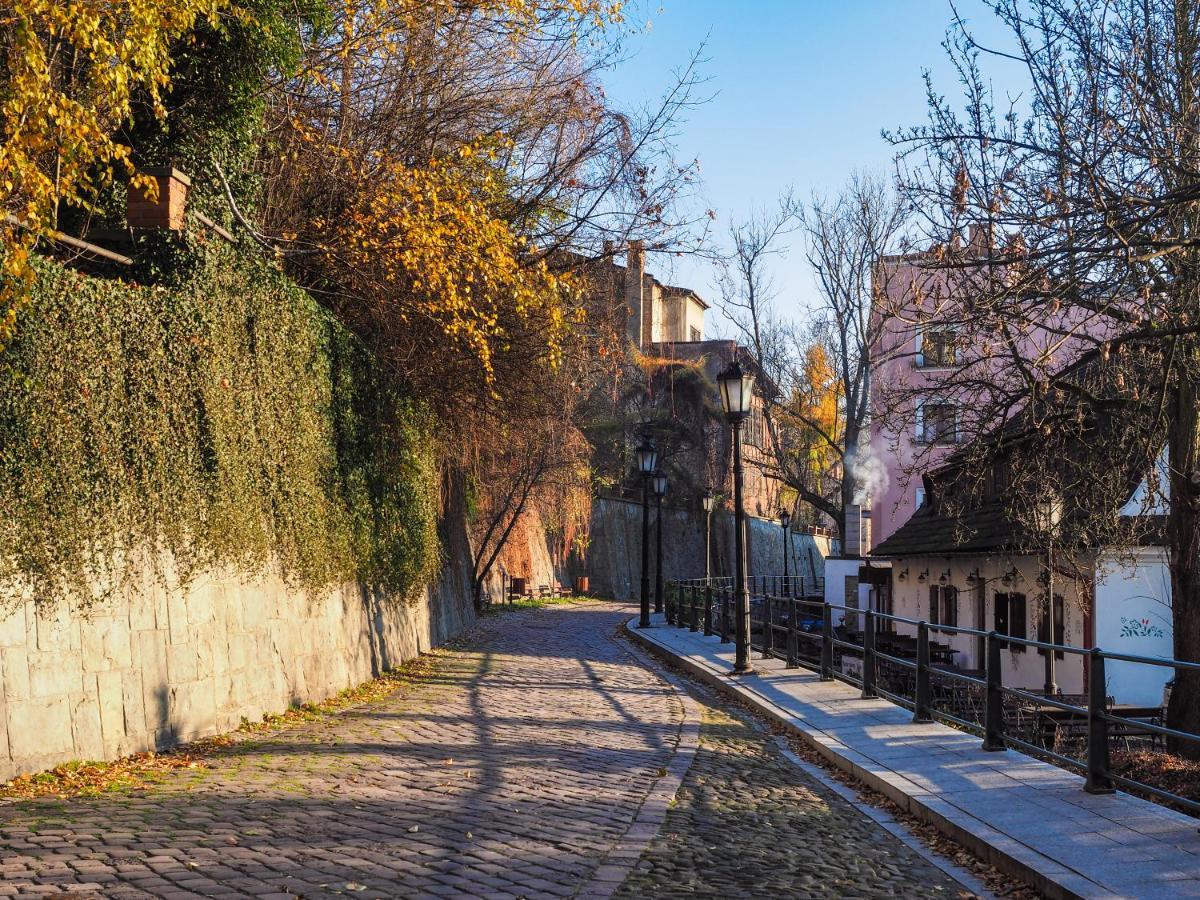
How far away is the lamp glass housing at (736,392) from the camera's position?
18.2 metres

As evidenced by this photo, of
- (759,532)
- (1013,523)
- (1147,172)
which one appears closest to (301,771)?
(1147,172)

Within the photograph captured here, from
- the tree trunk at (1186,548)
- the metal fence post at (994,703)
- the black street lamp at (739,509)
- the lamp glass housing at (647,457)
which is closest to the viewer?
the metal fence post at (994,703)

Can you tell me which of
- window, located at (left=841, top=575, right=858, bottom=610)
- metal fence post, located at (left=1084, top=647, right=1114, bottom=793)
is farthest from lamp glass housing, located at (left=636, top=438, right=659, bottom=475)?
metal fence post, located at (left=1084, top=647, right=1114, bottom=793)

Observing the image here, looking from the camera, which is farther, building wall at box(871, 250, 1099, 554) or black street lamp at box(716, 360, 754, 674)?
black street lamp at box(716, 360, 754, 674)

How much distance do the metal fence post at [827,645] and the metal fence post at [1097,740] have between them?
24.5 feet

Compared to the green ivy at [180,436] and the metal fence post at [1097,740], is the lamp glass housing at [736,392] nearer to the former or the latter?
the green ivy at [180,436]

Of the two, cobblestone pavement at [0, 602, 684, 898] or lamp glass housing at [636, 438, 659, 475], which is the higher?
lamp glass housing at [636, 438, 659, 475]

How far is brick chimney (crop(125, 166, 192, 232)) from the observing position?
11375 mm

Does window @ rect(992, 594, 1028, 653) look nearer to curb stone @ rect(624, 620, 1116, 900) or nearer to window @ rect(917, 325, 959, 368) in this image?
window @ rect(917, 325, 959, 368)

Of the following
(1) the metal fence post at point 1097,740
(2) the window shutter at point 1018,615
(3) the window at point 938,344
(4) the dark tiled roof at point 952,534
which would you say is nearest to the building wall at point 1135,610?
(4) the dark tiled roof at point 952,534

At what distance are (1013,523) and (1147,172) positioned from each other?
12295 millimetres

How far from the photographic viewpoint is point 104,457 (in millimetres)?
9312

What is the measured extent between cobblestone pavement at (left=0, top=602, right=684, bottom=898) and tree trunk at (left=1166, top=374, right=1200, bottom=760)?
5.41 metres

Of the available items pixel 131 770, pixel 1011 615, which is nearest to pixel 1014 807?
pixel 131 770
